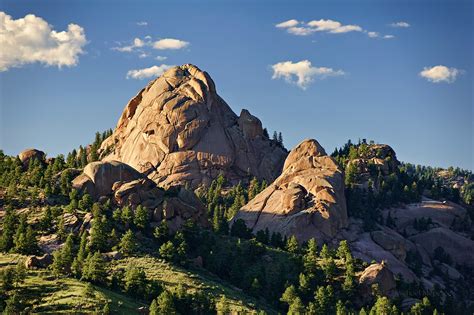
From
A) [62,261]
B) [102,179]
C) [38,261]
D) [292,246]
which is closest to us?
[62,261]

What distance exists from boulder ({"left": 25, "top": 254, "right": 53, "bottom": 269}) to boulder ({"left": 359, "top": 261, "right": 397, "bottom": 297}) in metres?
63.0

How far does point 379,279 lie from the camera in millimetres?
173500

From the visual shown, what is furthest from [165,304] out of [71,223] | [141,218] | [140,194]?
[140,194]

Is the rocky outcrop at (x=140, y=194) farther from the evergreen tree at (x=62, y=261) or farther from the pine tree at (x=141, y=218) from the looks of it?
the evergreen tree at (x=62, y=261)

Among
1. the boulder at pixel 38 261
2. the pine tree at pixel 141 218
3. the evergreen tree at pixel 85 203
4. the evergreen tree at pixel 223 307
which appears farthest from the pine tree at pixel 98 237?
the evergreen tree at pixel 223 307

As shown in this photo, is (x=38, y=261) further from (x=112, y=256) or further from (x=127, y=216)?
(x=127, y=216)

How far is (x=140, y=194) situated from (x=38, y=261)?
39.3m

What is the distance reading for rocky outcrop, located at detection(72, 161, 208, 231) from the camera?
189625 mm

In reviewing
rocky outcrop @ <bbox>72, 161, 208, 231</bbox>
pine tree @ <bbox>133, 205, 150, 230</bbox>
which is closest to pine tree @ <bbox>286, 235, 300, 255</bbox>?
rocky outcrop @ <bbox>72, 161, 208, 231</bbox>

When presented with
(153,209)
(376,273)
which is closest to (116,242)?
(153,209)

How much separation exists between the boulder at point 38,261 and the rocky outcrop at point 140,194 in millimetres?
32271

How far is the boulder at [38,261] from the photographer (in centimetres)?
15712

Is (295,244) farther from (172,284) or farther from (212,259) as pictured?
(172,284)

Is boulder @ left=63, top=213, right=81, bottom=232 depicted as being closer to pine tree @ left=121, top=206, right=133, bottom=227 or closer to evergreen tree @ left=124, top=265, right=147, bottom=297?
pine tree @ left=121, top=206, right=133, bottom=227
